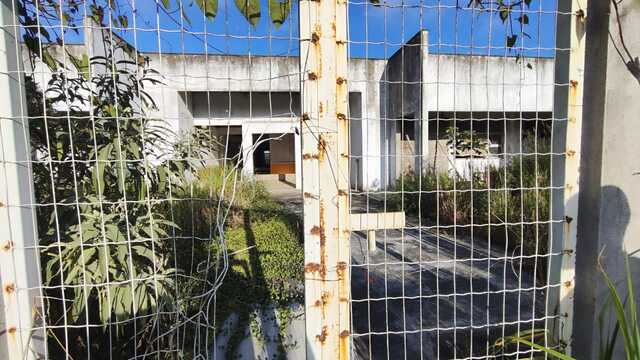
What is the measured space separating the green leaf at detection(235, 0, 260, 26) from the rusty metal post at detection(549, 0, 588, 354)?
117 cm

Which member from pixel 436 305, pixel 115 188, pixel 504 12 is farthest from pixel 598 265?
pixel 115 188

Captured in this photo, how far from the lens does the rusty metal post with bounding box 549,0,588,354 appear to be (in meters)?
1.29

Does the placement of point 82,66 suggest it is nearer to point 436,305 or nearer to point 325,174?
point 325,174

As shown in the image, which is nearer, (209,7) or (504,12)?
(209,7)

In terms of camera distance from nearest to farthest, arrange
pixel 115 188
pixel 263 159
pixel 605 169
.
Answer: pixel 605 169
pixel 115 188
pixel 263 159

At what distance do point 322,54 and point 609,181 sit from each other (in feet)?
3.96

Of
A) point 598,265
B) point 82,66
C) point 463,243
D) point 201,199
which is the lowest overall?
point 463,243

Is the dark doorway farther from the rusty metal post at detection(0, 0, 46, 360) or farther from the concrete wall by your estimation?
the concrete wall

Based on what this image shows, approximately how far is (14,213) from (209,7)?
2.96 feet

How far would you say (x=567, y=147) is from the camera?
1.31 metres

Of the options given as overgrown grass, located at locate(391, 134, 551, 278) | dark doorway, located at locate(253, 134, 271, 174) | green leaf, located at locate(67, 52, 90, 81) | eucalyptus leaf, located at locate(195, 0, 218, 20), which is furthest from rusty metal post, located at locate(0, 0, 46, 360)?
dark doorway, located at locate(253, 134, 271, 174)

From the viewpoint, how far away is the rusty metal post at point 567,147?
4.22 ft

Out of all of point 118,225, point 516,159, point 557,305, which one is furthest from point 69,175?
point 516,159

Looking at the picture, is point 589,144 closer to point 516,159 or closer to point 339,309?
point 339,309
